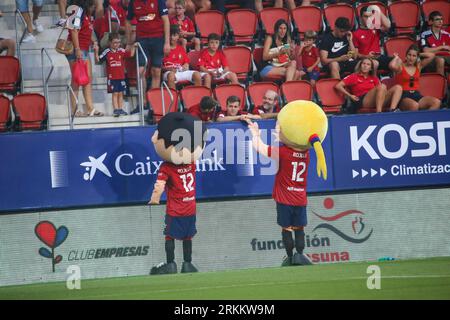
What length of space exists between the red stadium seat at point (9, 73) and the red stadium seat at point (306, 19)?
16.3 ft

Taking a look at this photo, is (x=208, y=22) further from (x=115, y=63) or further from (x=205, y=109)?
(x=205, y=109)

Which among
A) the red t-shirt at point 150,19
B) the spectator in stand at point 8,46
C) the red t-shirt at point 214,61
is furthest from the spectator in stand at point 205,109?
the spectator in stand at point 8,46

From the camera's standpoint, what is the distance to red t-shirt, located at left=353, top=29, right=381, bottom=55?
1723cm

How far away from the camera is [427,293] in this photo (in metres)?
8.91

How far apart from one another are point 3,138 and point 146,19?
4.07 m

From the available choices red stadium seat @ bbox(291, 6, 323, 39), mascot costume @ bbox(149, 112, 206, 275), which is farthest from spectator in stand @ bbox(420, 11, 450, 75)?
mascot costume @ bbox(149, 112, 206, 275)

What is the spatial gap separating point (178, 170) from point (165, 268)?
135cm

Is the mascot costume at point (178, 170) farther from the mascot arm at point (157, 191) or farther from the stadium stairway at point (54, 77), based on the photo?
the stadium stairway at point (54, 77)

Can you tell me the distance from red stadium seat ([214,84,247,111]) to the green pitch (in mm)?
4300

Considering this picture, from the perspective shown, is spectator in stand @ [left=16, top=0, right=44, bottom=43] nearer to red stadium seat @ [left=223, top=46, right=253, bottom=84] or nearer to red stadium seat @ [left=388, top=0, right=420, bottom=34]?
red stadium seat @ [left=223, top=46, right=253, bottom=84]

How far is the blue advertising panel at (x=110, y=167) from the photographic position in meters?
14.0

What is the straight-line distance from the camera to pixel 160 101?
52.1ft

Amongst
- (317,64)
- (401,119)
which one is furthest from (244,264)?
(317,64)
